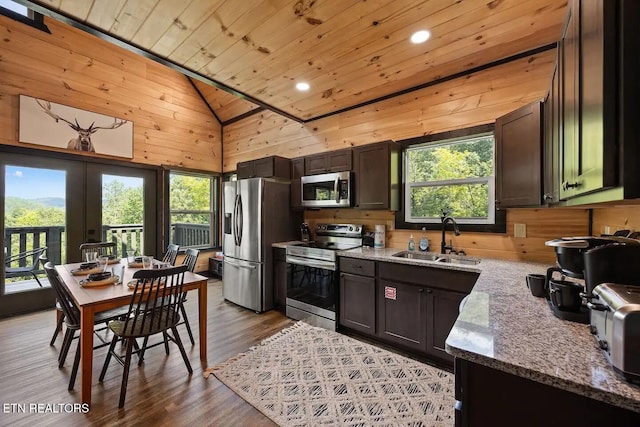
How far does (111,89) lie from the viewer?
13.9 ft

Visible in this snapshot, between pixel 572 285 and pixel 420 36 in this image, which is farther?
pixel 420 36

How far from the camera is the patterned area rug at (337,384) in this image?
1794 millimetres

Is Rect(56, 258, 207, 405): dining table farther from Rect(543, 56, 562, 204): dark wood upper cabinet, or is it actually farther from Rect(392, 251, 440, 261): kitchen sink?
Rect(543, 56, 562, 204): dark wood upper cabinet

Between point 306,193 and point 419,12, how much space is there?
7.73 ft

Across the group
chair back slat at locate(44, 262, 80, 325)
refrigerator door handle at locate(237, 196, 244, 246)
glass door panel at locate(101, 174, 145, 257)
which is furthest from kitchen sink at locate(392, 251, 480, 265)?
glass door panel at locate(101, 174, 145, 257)

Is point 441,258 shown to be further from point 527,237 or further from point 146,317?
point 146,317

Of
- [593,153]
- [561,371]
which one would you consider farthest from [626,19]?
[561,371]

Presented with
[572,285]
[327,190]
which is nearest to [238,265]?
[327,190]

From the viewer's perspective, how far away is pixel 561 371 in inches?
30.9

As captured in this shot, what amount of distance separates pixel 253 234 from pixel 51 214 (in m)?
2.93

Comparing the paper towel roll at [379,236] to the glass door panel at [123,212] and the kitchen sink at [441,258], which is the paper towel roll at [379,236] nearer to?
the kitchen sink at [441,258]

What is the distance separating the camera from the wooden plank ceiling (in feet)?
6.23

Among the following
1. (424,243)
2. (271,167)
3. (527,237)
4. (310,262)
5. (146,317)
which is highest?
(271,167)

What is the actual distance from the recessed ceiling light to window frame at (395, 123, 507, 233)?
3.30 feet
